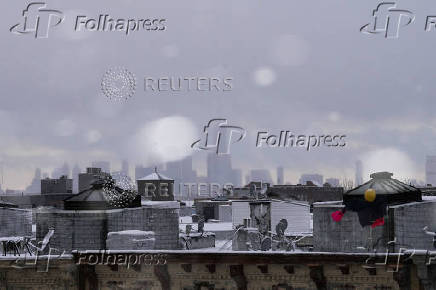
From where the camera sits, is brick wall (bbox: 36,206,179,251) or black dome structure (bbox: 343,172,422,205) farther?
brick wall (bbox: 36,206,179,251)

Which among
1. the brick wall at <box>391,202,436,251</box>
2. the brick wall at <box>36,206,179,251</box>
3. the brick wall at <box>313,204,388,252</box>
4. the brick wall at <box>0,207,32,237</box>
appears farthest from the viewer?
the brick wall at <box>0,207,32,237</box>

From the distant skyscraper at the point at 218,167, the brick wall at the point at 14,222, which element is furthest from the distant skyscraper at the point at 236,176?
the brick wall at the point at 14,222

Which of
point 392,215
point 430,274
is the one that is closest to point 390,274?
point 430,274

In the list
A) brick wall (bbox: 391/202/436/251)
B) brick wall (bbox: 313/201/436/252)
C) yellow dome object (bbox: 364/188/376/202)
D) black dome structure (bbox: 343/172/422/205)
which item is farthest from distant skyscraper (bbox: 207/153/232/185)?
brick wall (bbox: 391/202/436/251)

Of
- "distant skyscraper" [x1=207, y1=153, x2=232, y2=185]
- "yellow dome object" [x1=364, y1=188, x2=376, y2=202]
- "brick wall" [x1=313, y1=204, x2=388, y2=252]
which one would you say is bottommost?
"brick wall" [x1=313, y1=204, x2=388, y2=252]

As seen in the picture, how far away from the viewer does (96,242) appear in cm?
2369

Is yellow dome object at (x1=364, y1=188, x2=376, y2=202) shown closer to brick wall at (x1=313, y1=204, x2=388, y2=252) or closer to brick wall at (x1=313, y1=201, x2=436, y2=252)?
brick wall at (x1=313, y1=201, x2=436, y2=252)

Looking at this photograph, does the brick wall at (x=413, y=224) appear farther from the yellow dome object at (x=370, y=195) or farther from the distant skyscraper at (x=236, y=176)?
the distant skyscraper at (x=236, y=176)

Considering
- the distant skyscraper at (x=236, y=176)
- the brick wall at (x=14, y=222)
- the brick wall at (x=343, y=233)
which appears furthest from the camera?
the distant skyscraper at (x=236, y=176)

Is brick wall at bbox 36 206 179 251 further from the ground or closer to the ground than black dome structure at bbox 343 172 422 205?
closer to the ground

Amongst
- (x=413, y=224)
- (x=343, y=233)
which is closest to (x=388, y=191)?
(x=413, y=224)

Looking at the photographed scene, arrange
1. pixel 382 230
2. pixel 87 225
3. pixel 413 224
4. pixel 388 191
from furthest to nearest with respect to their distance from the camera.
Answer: pixel 87 225, pixel 388 191, pixel 382 230, pixel 413 224

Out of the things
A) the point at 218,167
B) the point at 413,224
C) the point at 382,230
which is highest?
the point at 218,167

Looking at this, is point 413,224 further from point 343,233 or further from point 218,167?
point 218,167
